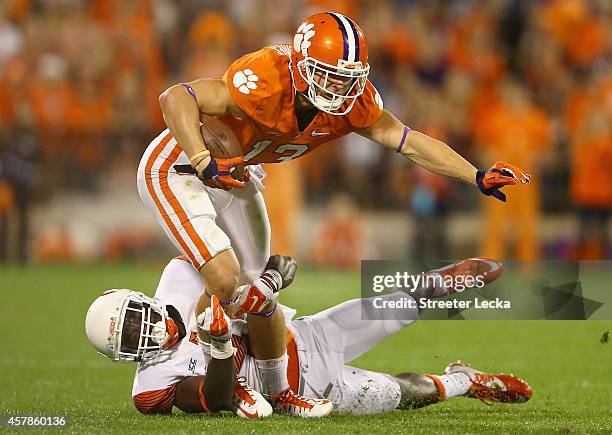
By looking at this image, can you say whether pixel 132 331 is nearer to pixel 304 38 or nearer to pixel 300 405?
pixel 300 405

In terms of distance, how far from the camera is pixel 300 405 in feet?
17.4

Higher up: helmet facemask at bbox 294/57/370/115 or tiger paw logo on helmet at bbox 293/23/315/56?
tiger paw logo on helmet at bbox 293/23/315/56

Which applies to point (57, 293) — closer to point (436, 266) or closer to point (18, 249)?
point (18, 249)

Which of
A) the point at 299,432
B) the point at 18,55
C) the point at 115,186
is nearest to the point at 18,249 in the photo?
the point at 115,186

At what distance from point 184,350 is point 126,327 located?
1.29 ft

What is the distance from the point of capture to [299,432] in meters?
4.76

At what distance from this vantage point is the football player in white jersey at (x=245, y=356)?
5.02 meters

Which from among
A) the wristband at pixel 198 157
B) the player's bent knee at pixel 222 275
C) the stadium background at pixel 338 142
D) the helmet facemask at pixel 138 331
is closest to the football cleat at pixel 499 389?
the player's bent knee at pixel 222 275

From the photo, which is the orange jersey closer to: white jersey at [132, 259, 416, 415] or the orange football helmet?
the orange football helmet

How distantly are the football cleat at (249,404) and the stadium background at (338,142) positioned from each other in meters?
5.98

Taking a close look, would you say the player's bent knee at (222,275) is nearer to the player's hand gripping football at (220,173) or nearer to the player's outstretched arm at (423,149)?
the player's hand gripping football at (220,173)

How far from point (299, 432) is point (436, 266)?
1.40m

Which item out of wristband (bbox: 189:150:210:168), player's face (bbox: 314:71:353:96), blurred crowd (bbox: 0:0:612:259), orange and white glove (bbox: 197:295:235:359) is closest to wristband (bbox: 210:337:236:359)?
orange and white glove (bbox: 197:295:235:359)

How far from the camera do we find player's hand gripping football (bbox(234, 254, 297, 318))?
17.1 ft
